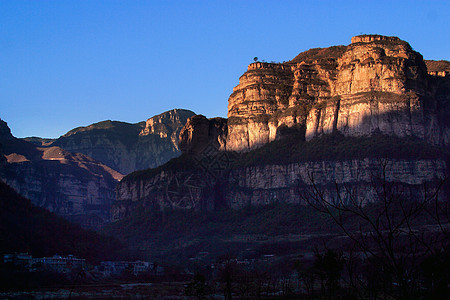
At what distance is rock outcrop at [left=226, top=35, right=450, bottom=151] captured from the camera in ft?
537

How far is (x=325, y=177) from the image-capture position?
164 metres

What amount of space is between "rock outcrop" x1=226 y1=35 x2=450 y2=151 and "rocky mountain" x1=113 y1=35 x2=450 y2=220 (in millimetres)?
267

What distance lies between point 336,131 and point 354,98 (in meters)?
10.3

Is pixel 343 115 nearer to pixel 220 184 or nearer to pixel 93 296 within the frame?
pixel 220 184

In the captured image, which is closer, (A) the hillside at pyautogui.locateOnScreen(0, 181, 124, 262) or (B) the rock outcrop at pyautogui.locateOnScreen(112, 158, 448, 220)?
(A) the hillside at pyautogui.locateOnScreen(0, 181, 124, 262)

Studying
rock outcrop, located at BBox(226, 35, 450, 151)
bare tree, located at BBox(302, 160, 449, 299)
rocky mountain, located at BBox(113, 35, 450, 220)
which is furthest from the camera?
rock outcrop, located at BBox(226, 35, 450, 151)

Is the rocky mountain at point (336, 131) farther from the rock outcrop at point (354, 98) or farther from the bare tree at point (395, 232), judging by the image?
the bare tree at point (395, 232)

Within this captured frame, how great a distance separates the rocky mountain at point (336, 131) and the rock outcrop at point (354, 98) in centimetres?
27

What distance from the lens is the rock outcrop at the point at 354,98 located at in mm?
163750

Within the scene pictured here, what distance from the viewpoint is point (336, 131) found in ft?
566

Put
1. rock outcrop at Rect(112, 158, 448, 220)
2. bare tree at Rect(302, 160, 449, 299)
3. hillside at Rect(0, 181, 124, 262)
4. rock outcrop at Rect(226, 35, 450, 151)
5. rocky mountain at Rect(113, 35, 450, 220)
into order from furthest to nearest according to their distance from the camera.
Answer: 1. rock outcrop at Rect(226, 35, 450, 151)
2. rocky mountain at Rect(113, 35, 450, 220)
3. rock outcrop at Rect(112, 158, 448, 220)
4. hillside at Rect(0, 181, 124, 262)
5. bare tree at Rect(302, 160, 449, 299)

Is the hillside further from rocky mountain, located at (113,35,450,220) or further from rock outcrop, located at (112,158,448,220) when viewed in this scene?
rocky mountain, located at (113,35,450,220)

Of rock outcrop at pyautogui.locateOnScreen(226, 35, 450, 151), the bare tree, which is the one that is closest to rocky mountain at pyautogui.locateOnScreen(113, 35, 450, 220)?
rock outcrop at pyautogui.locateOnScreen(226, 35, 450, 151)

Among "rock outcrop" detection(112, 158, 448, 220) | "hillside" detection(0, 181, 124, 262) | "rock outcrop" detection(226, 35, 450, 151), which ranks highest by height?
"rock outcrop" detection(226, 35, 450, 151)
